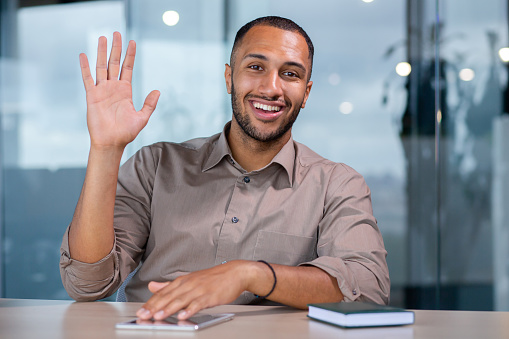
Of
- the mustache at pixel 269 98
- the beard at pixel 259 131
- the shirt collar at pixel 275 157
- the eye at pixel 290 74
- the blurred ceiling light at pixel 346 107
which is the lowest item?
the shirt collar at pixel 275 157

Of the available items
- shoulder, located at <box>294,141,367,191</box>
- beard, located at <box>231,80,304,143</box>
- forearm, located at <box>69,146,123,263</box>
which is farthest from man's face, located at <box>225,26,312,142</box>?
forearm, located at <box>69,146,123,263</box>

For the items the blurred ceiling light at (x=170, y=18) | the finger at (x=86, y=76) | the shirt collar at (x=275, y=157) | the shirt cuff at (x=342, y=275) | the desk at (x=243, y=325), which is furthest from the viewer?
the blurred ceiling light at (x=170, y=18)

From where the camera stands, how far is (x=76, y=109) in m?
3.55

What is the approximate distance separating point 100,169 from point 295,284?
590 mm

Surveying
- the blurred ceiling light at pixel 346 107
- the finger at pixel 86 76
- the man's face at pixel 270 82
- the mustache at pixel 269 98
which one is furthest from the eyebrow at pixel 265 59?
the blurred ceiling light at pixel 346 107

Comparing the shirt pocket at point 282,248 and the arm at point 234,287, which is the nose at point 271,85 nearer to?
the shirt pocket at point 282,248

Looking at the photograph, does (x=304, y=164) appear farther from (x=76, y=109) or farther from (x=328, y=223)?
(x=76, y=109)

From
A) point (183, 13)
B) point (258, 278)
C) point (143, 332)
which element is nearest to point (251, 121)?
point (258, 278)

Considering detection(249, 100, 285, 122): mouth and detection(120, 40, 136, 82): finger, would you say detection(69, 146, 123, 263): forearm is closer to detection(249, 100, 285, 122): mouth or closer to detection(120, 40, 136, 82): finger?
detection(120, 40, 136, 82): finger

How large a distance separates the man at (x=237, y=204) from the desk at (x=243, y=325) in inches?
3.6

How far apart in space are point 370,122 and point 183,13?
1.28m

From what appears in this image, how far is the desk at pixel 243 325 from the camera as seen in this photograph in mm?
1084

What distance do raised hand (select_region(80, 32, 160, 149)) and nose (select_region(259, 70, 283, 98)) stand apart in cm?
37

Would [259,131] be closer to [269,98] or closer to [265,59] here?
[269,98]
